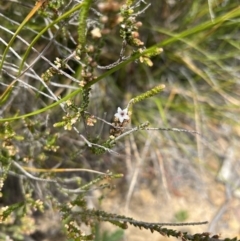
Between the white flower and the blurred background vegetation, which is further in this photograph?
the blurred background vegetation

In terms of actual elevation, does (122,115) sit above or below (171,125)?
above

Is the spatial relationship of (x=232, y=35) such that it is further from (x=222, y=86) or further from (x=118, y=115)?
(x=118, y=115)

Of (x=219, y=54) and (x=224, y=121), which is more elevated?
(x=219, y=54)

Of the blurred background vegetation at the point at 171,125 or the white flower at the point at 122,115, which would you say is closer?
the white flower at the point at 122,115

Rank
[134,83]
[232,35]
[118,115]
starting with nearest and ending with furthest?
[118,115] → [232,35] → [134,83]

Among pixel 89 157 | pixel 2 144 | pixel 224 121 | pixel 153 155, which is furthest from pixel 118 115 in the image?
pixel 224 121

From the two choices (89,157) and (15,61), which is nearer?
(15,61)

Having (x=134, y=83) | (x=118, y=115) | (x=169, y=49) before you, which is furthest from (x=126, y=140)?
(x=118, y=115)

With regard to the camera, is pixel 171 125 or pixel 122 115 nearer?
pixel 122 115

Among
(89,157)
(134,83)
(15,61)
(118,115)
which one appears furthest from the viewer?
(134,83)

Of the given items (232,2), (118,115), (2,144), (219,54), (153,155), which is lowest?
(153,155)
